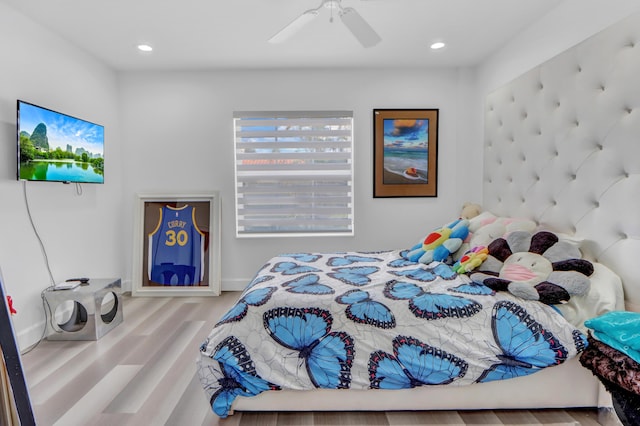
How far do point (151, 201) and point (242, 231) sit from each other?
1016mm

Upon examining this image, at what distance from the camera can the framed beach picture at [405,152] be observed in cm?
363

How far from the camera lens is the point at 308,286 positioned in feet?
6.49

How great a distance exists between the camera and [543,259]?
6.48 feet

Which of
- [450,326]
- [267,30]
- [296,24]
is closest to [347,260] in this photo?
[450,326]

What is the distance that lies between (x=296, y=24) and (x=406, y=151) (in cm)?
197

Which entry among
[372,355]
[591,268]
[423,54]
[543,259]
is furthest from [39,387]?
[423,54]

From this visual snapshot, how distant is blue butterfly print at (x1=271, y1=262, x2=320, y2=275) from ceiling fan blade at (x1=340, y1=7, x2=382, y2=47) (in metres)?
1.52

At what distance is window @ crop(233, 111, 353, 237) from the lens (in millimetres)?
3695

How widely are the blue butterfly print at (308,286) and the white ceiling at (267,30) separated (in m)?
1.84

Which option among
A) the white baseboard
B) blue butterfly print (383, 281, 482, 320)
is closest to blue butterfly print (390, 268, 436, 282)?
blue butterfly print (383, 281, 482, 320)

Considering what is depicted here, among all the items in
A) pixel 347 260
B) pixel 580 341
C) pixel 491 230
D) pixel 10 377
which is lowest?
pixel 580 341

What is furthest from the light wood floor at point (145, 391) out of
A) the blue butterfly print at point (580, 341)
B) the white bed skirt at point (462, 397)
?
the blue butterfly print at point (580, 341)

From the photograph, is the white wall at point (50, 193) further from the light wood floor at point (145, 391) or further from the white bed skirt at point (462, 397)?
the white bed skirt at point (462, 397)

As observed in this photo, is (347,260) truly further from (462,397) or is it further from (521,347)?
(521,347)
